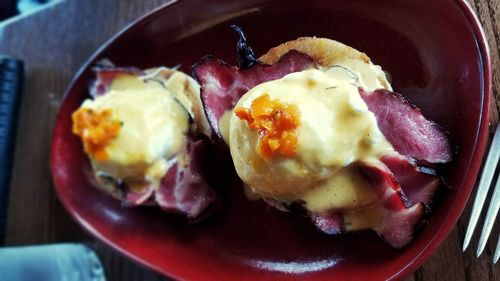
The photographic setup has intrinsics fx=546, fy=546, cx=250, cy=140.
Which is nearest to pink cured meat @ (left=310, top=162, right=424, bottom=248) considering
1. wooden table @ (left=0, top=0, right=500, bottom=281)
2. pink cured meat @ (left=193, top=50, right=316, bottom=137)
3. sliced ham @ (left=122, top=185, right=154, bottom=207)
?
pink cured meat @ (left=193, top=50, right=316, bottom=137)

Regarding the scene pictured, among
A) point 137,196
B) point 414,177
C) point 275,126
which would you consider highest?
point 275,126

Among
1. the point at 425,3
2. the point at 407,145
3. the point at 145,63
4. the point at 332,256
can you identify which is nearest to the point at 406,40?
the point at 425,3

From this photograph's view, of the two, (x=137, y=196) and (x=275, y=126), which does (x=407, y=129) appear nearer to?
(x=275, y=126)

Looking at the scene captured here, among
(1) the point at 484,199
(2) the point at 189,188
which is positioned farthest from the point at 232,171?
(1) the point at 484,199

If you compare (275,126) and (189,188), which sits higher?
(275,126)

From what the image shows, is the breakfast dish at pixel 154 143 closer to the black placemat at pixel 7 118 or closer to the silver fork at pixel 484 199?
the black placemat at pixel 7 118

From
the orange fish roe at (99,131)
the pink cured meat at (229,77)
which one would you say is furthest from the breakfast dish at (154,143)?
the pink cured meat at (229,77)
